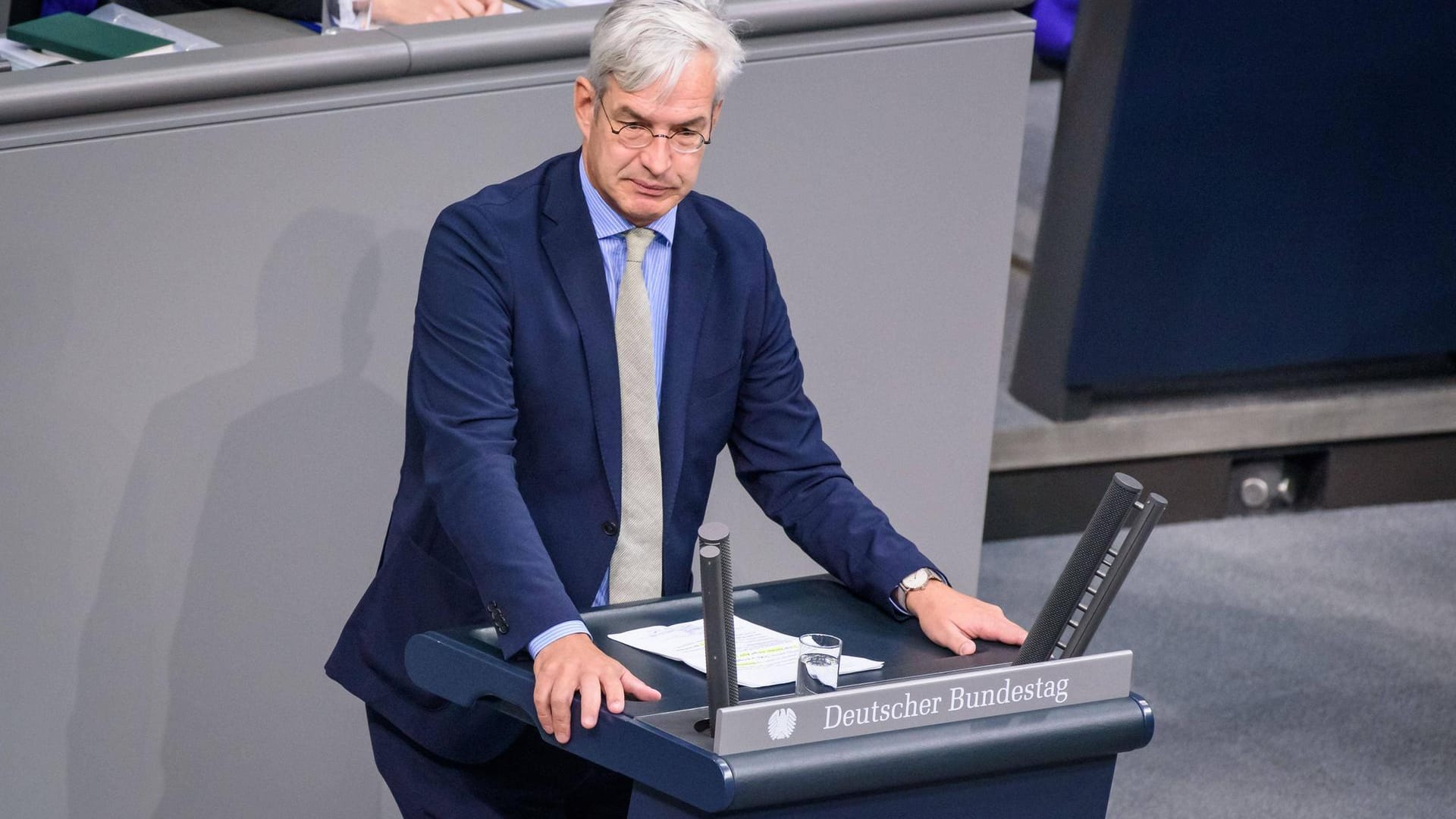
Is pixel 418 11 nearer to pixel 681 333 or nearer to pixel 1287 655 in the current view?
pixel 681 333

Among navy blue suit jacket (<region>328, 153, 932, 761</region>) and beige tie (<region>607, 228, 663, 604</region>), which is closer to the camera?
navy blue suit jacket (<region>328, 153, 932, 761</region>)

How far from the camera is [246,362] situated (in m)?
2.66

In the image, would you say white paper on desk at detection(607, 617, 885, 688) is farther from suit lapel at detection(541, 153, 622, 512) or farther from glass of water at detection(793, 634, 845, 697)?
suit lapel at detection(541, 153, 622, 512)

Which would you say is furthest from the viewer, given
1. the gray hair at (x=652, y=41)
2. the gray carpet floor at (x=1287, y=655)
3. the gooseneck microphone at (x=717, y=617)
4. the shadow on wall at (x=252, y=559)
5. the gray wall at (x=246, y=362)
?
the gray carpet floor at (x=1287, y=655)

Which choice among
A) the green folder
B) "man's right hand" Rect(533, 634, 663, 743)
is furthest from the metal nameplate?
the green folder

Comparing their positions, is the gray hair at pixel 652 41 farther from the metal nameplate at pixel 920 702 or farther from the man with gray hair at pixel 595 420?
the metal nameplate at pixel 920 702

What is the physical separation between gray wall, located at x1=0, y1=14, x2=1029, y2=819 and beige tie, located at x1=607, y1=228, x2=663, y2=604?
2.40ft

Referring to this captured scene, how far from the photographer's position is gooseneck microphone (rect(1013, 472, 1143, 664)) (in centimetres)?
160

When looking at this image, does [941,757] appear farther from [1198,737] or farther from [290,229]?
[1198,737]

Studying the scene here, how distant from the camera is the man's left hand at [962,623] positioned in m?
1.94

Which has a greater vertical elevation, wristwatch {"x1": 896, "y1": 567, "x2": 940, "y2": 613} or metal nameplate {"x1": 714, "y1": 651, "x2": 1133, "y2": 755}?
metal nameplate {"x1": 714, "y1": 651, "x2": 1133, "y2": 755}

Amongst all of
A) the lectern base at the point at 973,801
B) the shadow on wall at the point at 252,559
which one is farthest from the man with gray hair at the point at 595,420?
the shadow on wall at the point at 252,559

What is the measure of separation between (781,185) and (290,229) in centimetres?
81

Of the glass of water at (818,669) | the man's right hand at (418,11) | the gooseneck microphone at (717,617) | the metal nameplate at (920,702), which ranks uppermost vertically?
the man's right hand at (418,11)
